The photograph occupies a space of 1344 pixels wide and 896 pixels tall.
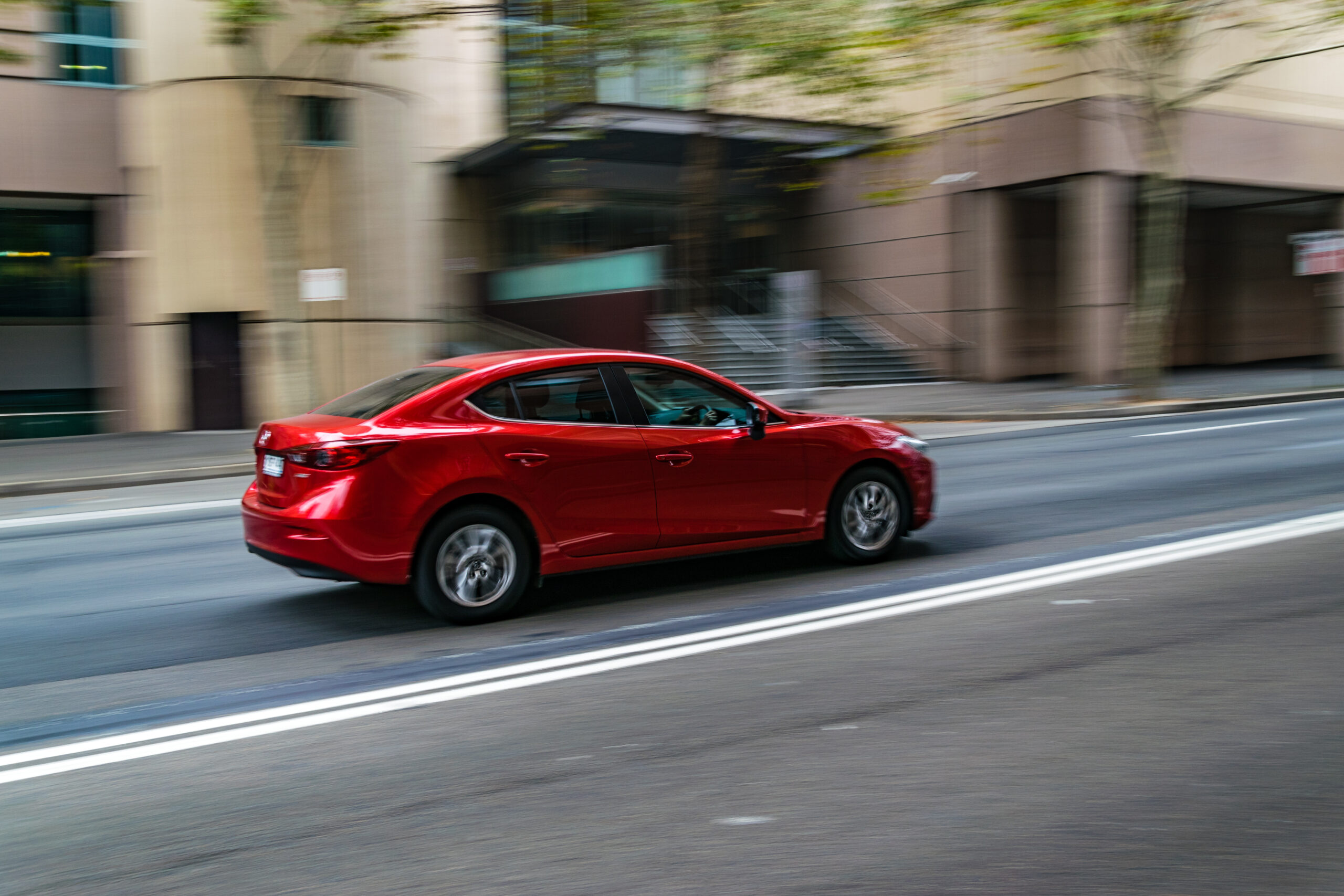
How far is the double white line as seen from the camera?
4.54m

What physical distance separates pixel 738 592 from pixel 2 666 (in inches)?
148

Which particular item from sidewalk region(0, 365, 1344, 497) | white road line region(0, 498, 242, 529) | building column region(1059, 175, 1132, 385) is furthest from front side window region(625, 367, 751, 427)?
building column region(1059, 175, 1132, 385)

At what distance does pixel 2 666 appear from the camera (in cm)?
587

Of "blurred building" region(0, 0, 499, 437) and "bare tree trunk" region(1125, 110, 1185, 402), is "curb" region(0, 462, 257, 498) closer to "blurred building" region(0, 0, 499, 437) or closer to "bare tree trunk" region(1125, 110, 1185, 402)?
"blurred building" region(0, 0, 499, 437)

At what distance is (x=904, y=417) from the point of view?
21.3 meters

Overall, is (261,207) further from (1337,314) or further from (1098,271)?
(1337,314)

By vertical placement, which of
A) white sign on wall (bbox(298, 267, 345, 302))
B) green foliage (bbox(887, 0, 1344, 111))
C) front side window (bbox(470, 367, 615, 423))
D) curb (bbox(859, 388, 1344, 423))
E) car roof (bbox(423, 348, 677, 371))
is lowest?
curb (bbox(859, 388, 1344, 423))

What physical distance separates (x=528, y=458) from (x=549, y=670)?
1.37m

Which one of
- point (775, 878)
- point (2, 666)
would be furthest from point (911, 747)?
point (2, 666)

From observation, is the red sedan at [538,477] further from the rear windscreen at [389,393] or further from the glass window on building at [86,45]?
the glass window on building at [86,45]

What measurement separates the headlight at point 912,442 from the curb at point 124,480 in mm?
9161

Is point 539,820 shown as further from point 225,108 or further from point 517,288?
point 517,288

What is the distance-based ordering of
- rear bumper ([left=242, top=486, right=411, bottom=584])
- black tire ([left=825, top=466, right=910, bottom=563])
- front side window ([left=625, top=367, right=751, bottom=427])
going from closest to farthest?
1. rear bumper ([left=242, top=486, right=411, bottom=584])
2. front side window ([left=625, top=367, right=751, bottom=427])
3. black tire ([left=825, top=466, right=910, bottom=563])

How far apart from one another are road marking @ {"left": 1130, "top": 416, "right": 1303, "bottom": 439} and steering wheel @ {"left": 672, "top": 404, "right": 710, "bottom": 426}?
414 inches
